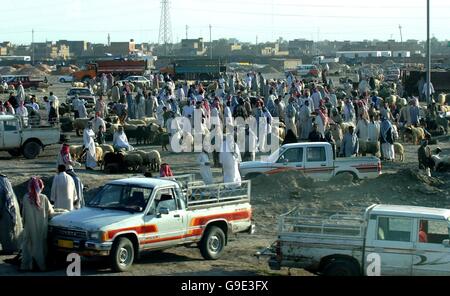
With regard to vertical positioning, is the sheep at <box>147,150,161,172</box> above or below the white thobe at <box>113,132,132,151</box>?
below

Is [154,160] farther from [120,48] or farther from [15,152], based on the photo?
[120,48]

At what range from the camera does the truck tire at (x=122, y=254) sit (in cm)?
1301

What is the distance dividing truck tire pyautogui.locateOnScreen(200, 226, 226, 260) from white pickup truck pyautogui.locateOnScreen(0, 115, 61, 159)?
13.6 metres

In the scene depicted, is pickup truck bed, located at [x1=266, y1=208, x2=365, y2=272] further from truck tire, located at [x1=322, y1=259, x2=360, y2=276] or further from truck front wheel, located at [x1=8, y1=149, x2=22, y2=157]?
truck front wheel, located at [x1=8, y1=149, x2=22, y2=157]

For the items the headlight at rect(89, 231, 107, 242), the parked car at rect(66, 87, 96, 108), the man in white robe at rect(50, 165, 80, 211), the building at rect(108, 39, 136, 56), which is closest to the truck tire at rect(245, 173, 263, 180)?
the man in white robe at rect(50, 165, 80, 211)

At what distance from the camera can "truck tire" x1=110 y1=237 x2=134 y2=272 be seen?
42.7 feet

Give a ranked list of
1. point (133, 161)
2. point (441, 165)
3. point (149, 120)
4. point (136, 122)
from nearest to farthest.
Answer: point (441, 165), point (133, 161), point (136, 122), point (149, 120)

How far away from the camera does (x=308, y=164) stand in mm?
21672

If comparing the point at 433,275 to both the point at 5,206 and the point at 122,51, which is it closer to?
the point at 5,206

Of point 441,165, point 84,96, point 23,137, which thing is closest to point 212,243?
point 441,165

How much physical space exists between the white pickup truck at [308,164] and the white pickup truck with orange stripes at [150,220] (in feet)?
19.5

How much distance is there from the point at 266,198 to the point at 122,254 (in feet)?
24.6

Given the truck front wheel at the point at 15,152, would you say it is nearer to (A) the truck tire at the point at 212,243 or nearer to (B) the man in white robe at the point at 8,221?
(B) the man in white robe at the point at 8,221

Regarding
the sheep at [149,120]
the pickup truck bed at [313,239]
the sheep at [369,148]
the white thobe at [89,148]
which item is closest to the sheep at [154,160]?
the white thobe at [89,148]
